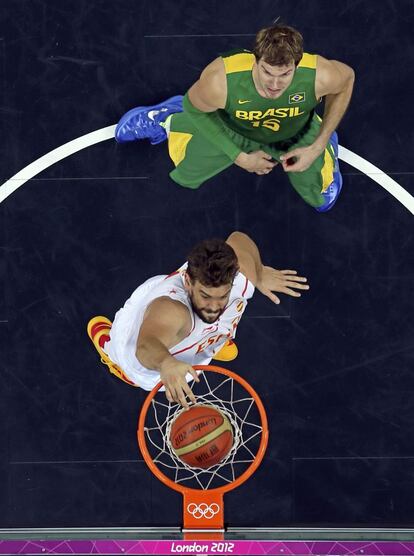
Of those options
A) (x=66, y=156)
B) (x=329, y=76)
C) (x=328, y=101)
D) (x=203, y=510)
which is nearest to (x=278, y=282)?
(x=328, y=101)

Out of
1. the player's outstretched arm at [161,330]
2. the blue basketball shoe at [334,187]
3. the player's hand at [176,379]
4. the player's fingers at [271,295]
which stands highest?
the blue basketball shoe at [334,187]

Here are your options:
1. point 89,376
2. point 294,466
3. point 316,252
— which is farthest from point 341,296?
point 89,376

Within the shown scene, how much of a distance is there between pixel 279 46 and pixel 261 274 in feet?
6.67

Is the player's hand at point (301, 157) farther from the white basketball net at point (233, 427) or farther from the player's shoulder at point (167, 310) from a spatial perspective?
the white basketball net at point (233, 427)

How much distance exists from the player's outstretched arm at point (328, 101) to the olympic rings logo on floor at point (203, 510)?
2579mm

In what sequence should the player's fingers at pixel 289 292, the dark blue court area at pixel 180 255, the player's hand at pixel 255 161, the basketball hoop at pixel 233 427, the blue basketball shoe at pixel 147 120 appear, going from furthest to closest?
the dark blue court area at pixel 180 255
the blue basketball shoe at pixel 147 120
the player's fingers at pixel 289 292
the basketball hoop at pixel 233 427
the player's hand at pixel 255 161

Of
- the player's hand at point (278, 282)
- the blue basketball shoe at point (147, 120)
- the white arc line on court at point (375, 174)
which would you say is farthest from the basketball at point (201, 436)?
the white arc line on court at point (375, 174)

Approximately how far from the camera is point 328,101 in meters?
6.77

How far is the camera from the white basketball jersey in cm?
641

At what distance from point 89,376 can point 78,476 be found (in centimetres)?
86

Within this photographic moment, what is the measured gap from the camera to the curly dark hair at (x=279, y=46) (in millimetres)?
5898

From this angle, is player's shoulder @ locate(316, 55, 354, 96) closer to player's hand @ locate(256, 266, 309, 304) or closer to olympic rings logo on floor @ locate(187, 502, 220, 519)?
player's hand @ locate(256, 266, 309, 304)

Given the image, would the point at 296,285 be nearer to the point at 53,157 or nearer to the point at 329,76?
the point at 329,76

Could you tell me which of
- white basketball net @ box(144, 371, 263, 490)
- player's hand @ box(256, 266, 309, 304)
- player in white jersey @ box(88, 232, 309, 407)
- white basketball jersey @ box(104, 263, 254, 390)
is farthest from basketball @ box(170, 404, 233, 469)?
player's hand @ box(256, 266, 309, 304)
